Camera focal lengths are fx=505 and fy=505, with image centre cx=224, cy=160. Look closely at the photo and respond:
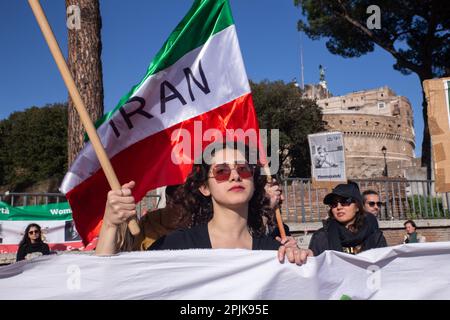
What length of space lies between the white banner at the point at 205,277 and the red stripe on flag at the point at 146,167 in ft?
2.24

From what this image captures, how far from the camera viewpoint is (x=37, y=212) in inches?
322

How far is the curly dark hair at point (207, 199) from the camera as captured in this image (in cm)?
250

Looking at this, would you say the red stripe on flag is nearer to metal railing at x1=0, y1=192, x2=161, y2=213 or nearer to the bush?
metal railing at x1=0, y1=192, x2=161, y2=213

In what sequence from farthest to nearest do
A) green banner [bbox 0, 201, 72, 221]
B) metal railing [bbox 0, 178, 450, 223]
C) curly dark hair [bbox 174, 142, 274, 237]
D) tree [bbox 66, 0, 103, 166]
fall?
1. metal railing [bbox 0, 178, 450, 223]
2. green banner [bbox 0, 201, 72, 221]
3. tree [bbox 66, 0, 103, 166]
4. curly dark hair [bbox 174, 142, 274, 237]

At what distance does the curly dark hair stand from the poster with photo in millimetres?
3947

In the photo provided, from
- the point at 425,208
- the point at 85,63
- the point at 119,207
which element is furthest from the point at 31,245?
the point at 425,208

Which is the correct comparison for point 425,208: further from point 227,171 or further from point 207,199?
point 227,171

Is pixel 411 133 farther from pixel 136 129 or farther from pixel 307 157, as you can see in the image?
pixel 136 129

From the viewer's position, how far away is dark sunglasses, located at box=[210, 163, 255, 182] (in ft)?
7.75

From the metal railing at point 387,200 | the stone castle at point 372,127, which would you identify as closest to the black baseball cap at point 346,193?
the metal railing at point 387,200

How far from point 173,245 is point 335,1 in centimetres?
1899

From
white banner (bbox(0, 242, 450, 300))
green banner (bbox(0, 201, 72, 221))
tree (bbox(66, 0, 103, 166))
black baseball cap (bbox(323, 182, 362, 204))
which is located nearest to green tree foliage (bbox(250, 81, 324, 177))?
green banner (bbox(0, 201, 72, 221))

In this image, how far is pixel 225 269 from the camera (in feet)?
6.82

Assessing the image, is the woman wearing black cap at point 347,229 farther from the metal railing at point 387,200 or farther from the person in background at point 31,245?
the metal railing at point 387,200
